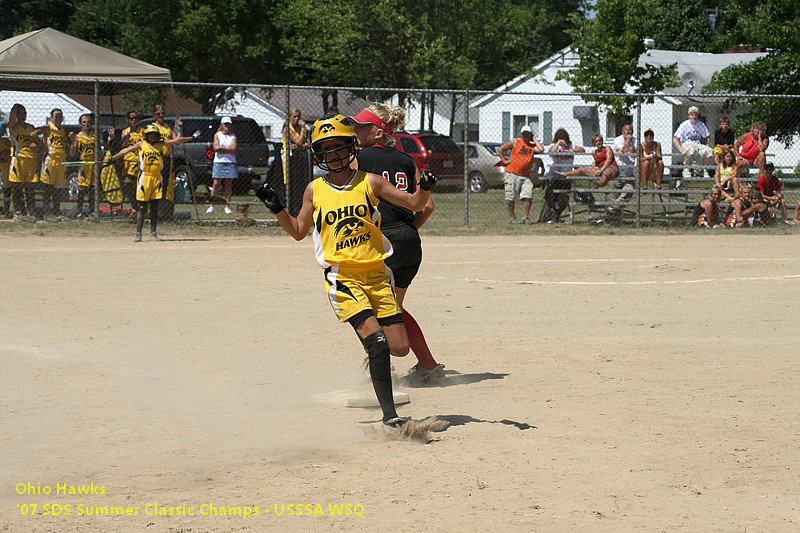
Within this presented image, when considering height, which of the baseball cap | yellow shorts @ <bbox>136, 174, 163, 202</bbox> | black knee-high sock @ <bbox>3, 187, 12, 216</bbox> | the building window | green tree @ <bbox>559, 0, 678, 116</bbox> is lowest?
black knee-high sock @ <bbox>3, 187, 12, 216</bbox>

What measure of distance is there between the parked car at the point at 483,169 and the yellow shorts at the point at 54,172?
15.8m

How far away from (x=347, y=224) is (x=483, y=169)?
28.6m

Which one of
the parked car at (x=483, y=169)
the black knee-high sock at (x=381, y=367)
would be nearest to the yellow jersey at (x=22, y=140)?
the black knee-high sock at (x=381, y=367)

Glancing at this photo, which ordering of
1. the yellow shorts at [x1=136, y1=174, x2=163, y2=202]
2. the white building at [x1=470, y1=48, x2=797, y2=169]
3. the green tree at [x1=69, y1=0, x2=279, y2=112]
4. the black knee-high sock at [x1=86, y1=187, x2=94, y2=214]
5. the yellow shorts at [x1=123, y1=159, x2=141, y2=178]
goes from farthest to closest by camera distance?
the white building at [x1=470, y1=48, x2=797, y2=169] < the green tree at [x1=69, y1=0, x2=279, y2=112] < the black knee-high sock at [x1=86, y1=187, x2=94, y2=214] < the yellow shorts at [x1=123, y1=159, x2=141, y2=178] < the yellow shorts at [x1=136, y1=174, x2=163, y2=202]

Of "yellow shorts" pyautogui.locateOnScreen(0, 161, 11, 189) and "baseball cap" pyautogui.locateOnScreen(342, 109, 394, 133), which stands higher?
"baseball cap" pyautogui.locateOnScreen(342, 109, 394, 133)

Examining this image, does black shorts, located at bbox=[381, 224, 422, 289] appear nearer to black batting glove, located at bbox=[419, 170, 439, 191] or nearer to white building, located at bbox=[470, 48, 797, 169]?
black batting glove, located at bbox=[419, 170, 439, 191]

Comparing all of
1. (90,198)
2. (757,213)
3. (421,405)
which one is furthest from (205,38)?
(421,405)

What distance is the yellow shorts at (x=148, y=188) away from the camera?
1594 centimetres

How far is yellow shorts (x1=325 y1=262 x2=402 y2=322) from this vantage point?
605 centimetres

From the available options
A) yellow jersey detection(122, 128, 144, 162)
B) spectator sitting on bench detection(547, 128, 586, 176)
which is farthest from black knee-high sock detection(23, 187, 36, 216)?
spectator sitting on bench detection(547, 128, 586, 176)

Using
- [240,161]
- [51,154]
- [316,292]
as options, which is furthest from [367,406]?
[240,161]

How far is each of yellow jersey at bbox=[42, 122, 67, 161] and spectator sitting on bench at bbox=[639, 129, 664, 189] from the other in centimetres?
1005

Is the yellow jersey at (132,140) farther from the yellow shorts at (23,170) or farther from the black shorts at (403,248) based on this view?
the black shorts at (403,248)

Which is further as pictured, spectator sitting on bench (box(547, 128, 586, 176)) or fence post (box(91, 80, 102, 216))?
spectator sitting on bench (box(547, 128, 586, 176))
